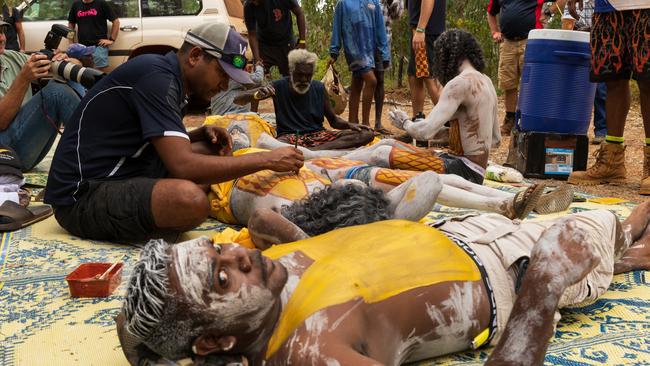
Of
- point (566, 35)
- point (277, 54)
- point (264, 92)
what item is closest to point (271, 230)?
point (264, 92)

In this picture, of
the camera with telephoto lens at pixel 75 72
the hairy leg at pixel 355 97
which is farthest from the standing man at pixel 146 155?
the hairy leg at pixel 355 97

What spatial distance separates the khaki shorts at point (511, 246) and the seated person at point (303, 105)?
10.1 ft

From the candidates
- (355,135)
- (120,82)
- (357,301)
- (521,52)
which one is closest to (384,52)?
(521,52)

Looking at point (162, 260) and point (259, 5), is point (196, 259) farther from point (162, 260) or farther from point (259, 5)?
point (259, 5)

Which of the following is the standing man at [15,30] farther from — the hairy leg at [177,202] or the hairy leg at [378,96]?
the hairy leg at [177,202]

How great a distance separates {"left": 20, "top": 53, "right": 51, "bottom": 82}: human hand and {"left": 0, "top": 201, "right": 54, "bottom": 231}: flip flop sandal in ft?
2.69

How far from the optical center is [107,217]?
321 cm

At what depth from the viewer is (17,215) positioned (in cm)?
361

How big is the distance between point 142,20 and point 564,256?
883cm

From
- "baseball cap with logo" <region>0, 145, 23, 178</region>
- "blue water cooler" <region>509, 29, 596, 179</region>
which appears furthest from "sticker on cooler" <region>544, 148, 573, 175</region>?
"baseball cap with logo" <region>0, 145, 23, 178</region>

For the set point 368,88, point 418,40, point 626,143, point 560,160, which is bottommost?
point 626,143

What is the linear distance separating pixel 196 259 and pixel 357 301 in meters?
0.43

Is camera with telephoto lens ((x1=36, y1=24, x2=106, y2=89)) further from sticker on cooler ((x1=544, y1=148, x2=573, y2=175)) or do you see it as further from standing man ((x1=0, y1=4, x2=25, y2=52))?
standing man ((x1=0, y1=4, x2=25, y2=52))

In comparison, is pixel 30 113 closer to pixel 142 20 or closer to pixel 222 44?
pixel 222 44
